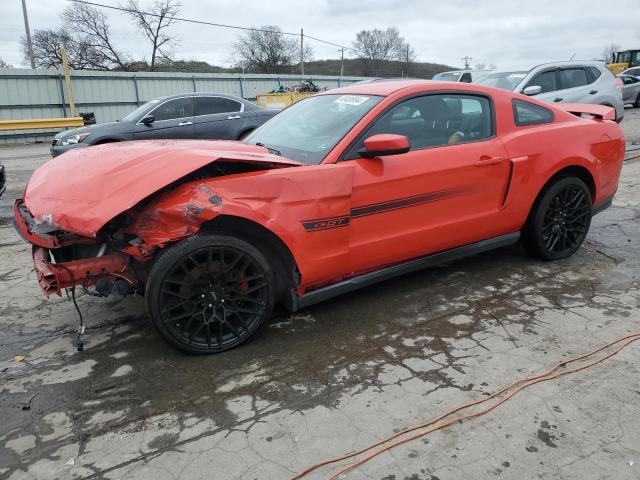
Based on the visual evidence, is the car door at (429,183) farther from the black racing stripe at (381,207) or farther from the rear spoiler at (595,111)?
the rear spoiler at (595,111)

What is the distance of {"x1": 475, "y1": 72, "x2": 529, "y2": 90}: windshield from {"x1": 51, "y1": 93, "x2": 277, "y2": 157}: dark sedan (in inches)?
178

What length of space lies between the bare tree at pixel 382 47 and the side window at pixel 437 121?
206 ft

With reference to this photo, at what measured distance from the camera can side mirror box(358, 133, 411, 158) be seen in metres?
3.06

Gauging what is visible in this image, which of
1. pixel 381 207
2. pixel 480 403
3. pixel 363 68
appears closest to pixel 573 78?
pixel 381 207

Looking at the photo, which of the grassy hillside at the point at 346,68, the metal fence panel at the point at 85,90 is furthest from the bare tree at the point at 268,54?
the metal fence panel at the point at 85,90

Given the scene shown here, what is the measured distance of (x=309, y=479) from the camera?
2.02 meters

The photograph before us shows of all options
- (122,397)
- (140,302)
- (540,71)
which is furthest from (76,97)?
(122,397)

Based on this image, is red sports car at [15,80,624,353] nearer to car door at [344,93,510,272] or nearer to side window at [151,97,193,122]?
car door at [344,93,510,272]

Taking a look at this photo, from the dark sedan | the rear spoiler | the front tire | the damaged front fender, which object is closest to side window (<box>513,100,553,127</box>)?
the rear spoiler

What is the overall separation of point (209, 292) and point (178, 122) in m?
8.06

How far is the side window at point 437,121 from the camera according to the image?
341 centimetres

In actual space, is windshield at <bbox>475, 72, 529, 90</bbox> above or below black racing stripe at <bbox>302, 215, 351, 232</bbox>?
above

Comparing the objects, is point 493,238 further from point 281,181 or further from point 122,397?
point 122,397

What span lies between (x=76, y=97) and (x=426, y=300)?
2065 cm
